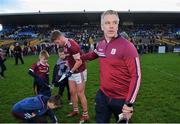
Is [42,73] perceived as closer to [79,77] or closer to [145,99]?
[79,77]

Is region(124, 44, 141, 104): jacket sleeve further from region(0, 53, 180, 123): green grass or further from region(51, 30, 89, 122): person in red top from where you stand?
region(0, 53, 180, 123): green grass

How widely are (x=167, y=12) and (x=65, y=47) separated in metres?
61.9

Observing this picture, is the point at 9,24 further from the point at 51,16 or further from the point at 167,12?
the point at 167,12

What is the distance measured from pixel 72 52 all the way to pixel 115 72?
270 centimetres

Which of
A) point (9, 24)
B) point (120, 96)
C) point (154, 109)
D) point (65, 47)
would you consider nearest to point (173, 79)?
point (154, 109)

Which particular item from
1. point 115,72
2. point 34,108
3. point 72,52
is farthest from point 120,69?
point 72,52

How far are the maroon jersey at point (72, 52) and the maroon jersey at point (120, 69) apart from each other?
7.36 ft

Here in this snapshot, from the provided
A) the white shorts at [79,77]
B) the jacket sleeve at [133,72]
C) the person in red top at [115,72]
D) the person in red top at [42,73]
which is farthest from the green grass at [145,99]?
the jacket sleeve at [133,72]

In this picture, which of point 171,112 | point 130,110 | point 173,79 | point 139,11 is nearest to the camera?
point 130,110

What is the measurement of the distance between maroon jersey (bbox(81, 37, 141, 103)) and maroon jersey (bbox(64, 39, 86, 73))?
2245 mm

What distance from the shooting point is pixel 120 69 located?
4457 mm

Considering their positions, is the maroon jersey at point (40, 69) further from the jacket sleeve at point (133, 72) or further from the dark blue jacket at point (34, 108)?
the jacket sleeve at point (133, 72)

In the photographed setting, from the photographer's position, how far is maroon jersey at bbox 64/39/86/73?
23.1 ft

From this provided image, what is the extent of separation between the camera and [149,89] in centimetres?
1221
